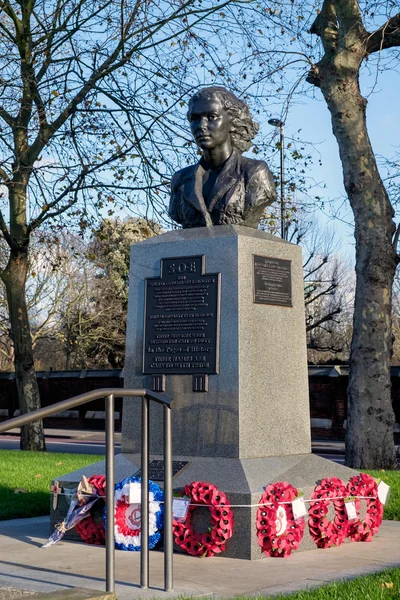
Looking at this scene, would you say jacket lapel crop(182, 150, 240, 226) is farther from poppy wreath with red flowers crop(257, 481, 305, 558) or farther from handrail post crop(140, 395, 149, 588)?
handrail post crop(140, 395, 149, 588)

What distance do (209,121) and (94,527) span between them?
3.73m

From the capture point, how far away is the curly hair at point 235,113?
8516 mm

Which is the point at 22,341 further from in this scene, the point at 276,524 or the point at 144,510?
the point at 144,510

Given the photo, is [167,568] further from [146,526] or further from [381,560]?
[381,560]

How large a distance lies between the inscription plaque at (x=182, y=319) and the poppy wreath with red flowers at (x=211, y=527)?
114cm

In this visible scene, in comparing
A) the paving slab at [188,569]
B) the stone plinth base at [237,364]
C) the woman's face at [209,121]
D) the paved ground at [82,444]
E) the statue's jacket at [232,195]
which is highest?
the woman's face at [209,121]

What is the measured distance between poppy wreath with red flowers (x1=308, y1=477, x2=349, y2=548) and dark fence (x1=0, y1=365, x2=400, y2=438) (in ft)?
66.3

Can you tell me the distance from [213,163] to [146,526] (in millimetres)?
3978

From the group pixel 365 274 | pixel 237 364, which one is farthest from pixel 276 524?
pixel 365 274

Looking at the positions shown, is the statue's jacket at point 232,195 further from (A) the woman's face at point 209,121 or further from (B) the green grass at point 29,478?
(B) the green grass at point 29,478

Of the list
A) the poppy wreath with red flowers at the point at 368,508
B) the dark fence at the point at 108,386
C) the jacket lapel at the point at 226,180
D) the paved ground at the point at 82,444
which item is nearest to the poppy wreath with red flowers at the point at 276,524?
the poppy wreath with red flowers at the point at 368,508

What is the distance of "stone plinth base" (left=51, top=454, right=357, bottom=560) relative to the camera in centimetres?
702

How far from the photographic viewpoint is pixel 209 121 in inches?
335

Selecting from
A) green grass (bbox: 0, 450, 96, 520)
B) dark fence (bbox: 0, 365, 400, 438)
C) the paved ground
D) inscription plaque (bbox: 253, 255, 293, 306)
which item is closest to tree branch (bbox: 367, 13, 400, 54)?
inscription plaque (bbox: 253, 255, 293, 306)
